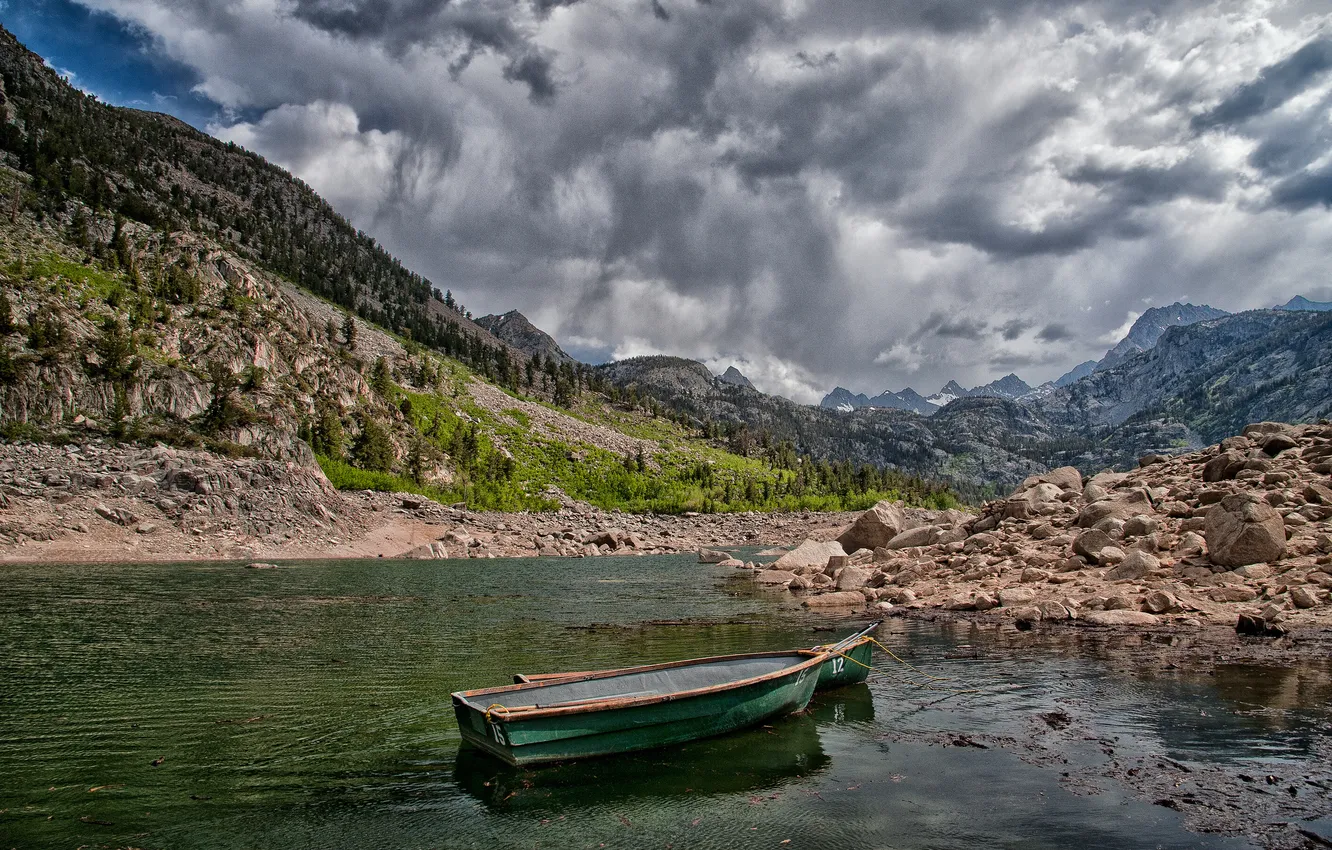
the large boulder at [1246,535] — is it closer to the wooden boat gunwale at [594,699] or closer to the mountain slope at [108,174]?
the wooden boat gunwale at [594,699]

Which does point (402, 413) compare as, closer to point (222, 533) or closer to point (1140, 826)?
point (222, 533)

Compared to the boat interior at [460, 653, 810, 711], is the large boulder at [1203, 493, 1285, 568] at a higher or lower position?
higher

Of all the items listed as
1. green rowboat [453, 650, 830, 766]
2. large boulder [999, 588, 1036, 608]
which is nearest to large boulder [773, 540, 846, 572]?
large boulder [999, 588, 1036, 608]

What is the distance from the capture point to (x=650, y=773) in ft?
38.2

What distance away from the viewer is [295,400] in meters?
97.4

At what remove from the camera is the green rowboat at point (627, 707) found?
439 inches

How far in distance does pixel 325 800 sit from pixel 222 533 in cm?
5880

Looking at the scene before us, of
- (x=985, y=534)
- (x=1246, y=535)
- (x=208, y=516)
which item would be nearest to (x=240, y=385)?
(x=208, y=516)

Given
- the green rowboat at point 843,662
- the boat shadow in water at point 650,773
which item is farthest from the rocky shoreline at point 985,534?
the boat shadow in water at point 650,773

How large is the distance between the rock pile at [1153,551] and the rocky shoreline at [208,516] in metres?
52.1

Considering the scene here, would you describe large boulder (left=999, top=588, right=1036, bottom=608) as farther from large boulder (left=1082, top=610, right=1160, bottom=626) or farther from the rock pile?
large boulder (left=1082, top=610, right=1160, bottom=626)

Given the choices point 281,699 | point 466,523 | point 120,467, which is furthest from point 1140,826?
point 466,523

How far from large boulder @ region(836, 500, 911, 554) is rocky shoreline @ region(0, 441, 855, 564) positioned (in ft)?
140

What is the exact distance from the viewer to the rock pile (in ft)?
70.9
